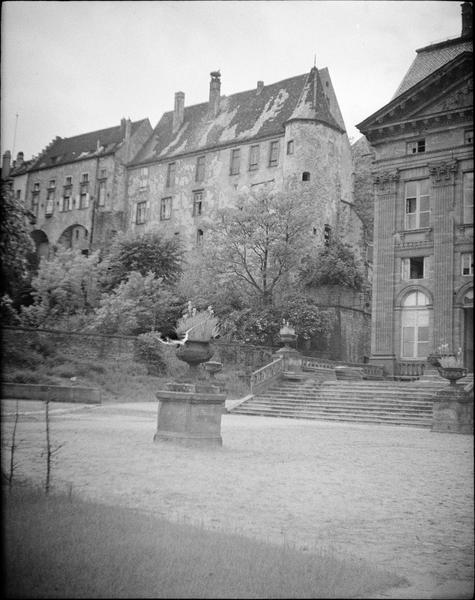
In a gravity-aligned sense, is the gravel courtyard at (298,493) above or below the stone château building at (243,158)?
below

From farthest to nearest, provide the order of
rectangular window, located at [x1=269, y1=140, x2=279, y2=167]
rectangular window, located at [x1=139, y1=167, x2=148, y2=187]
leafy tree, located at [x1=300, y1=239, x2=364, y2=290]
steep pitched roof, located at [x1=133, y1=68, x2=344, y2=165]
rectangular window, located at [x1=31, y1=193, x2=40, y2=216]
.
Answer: rectangular window, located at [x1=139, y1=167, x2=148, y2=187], rectangular window, located at [x1=269, y1=140, x2=279, y2=167], steep pitched roof, located at [x1=133, y1=68, x2=344, y2=165], leafy tree, located at [x1=300, y1=239, x2=364, y2=290], rectangular window, located at [x1=31, y1=193, x2=40, y2=216]

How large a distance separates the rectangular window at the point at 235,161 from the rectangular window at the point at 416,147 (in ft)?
63.5

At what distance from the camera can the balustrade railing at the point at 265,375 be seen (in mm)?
21709

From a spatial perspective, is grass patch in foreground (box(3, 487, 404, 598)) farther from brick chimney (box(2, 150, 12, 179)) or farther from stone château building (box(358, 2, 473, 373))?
stone château building (box(358, 2, 473, 373))

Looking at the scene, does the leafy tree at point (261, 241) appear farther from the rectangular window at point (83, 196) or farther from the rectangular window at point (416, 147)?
the rectangular window at point (83, 196)

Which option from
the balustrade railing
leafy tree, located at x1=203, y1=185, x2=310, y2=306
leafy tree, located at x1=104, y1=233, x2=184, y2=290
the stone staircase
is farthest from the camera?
leafy tree, located at x1=104, y1=233, x2=184, y2=290

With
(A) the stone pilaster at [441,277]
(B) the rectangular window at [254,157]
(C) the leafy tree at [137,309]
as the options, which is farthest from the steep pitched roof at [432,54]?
(B) the rectangular window at [254,157]

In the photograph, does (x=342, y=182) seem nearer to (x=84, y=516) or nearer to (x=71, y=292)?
(x=71, y=292)

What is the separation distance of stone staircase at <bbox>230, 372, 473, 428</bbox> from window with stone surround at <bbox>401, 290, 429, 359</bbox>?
3824mm

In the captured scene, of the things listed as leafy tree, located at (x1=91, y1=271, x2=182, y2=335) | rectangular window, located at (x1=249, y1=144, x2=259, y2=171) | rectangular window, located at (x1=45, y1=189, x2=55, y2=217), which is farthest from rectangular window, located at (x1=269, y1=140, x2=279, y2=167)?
rectangular window, located at (x1=45, y1=189, x2=55, y2=217)

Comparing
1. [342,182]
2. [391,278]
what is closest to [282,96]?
[342,182]

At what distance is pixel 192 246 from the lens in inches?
1764

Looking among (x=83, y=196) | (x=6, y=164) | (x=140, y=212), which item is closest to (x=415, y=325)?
(x=83, y=196)

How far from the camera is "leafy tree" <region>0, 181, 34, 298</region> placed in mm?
3572
